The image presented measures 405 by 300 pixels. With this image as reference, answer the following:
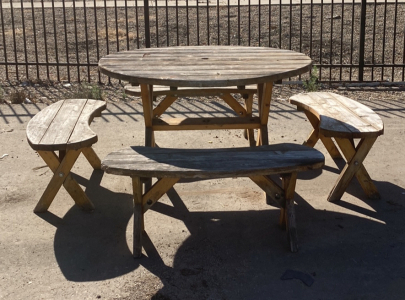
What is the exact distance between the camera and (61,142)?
4141mm

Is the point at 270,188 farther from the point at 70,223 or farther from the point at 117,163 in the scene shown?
the point at 70,223

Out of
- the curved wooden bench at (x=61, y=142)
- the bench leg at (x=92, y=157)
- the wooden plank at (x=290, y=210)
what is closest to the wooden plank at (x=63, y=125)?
the curved wooden bench at (x=61, y=142)

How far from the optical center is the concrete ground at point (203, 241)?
3.52m

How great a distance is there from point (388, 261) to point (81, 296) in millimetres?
1769

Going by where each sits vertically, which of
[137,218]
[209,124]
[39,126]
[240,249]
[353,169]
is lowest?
[240,249]

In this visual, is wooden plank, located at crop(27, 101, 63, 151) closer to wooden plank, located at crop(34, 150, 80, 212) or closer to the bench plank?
wooden plank, located at crop(34, 150, 80, 212)

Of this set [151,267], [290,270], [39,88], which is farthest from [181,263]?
[39,88]

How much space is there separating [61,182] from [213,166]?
4.13 feet

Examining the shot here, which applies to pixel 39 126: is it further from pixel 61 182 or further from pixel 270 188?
pixel 270 188

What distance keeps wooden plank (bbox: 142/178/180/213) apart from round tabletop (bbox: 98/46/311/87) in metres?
0.62

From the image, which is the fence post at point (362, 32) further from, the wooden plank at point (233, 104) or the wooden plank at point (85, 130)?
the wooden plank at point (85, 130)

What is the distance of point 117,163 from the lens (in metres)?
3.74

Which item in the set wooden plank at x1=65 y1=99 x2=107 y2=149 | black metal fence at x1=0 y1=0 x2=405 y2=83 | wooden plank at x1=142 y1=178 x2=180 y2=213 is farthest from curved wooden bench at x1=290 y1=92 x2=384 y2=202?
black metal fence at x1=0 y1=0 x2=405 y2=83

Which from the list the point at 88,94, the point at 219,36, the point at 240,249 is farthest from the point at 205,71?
the point at 219,36
